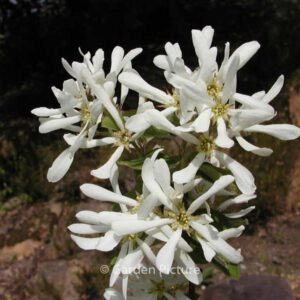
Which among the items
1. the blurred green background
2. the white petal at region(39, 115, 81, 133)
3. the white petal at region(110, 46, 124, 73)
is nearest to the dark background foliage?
the blurred green background

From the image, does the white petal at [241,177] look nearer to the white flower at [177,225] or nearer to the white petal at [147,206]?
the white flower at [177,225]

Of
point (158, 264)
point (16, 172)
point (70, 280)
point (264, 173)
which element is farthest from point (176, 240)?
point (16, 172)

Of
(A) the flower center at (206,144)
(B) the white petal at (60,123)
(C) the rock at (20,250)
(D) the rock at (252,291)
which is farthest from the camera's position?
(C) the rock at (20,250)

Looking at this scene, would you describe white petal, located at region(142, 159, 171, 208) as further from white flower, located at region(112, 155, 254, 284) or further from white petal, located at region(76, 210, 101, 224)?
white petal, located at region(76, 210, 101, 224)

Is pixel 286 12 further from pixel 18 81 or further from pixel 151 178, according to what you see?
pixel 151 178

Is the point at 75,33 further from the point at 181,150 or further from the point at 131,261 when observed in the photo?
the point at 131,261

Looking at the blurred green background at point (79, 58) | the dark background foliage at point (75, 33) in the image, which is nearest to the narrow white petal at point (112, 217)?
the blurred green background at point (79, 58)

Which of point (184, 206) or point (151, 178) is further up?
point (151, 178)
